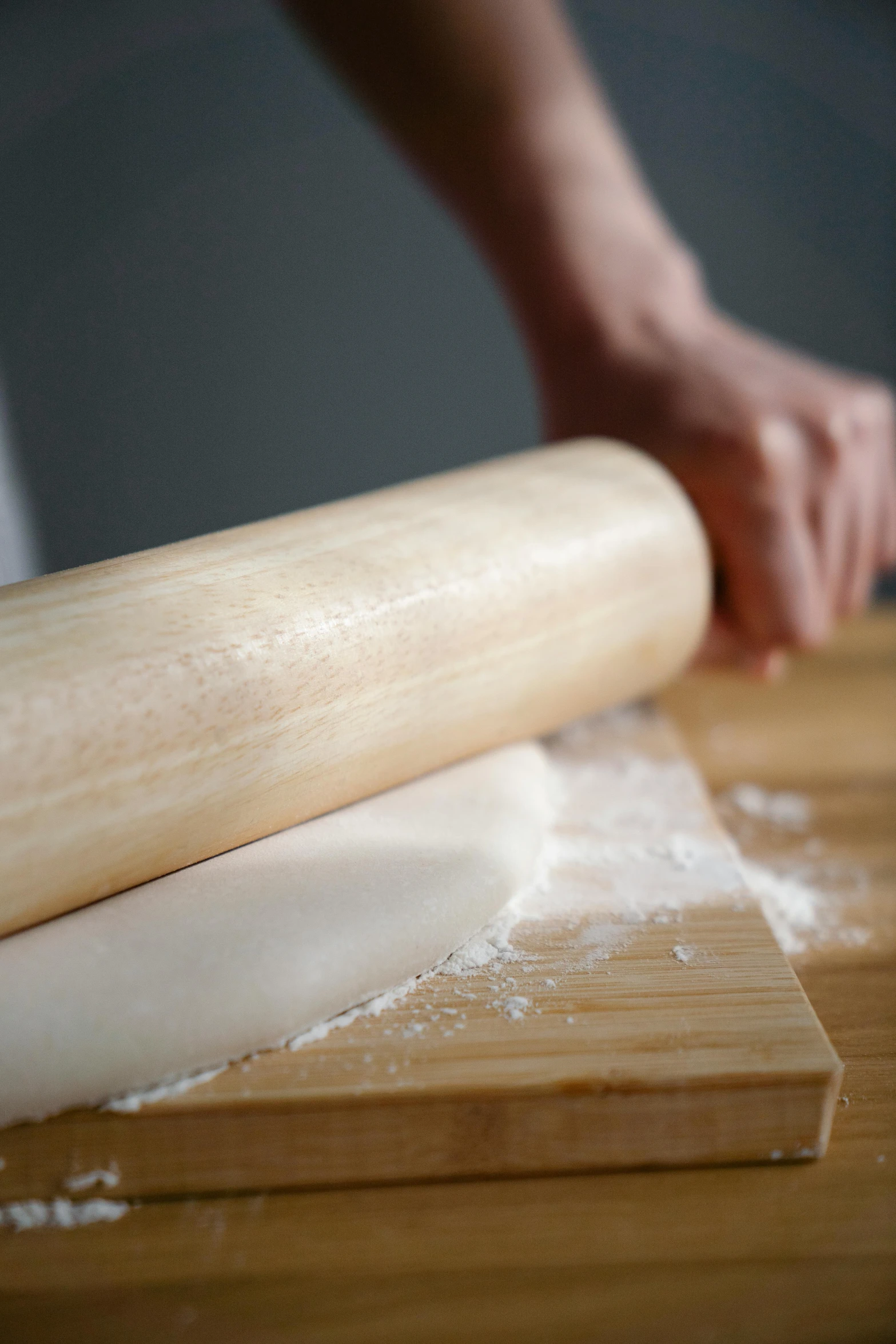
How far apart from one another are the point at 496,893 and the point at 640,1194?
174 millimetres

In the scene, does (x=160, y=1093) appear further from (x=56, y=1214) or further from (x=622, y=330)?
(x=622, y=330)

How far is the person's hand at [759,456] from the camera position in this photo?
91 cm

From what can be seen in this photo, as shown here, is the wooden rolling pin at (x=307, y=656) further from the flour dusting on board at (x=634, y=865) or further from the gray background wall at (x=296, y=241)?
the gray background wall at (x=296, y=241)

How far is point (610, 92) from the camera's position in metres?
2.28

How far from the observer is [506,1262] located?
1.43 feet

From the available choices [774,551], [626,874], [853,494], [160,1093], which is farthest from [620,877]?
[853,494]

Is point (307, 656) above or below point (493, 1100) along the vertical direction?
above

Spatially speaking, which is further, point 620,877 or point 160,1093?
point 620,877

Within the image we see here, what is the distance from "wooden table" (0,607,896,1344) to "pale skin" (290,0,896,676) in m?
0.53

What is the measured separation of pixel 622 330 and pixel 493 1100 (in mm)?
826

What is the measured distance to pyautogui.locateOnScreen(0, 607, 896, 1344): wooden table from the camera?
410 mm

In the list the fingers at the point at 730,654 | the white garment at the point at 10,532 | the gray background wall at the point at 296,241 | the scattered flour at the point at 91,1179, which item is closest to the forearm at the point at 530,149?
the fingers at the point at 730,654

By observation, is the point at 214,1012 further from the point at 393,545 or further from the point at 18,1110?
the point at 393,545

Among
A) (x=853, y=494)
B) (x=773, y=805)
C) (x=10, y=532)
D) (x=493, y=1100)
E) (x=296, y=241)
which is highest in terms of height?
(x=296, y=241)
